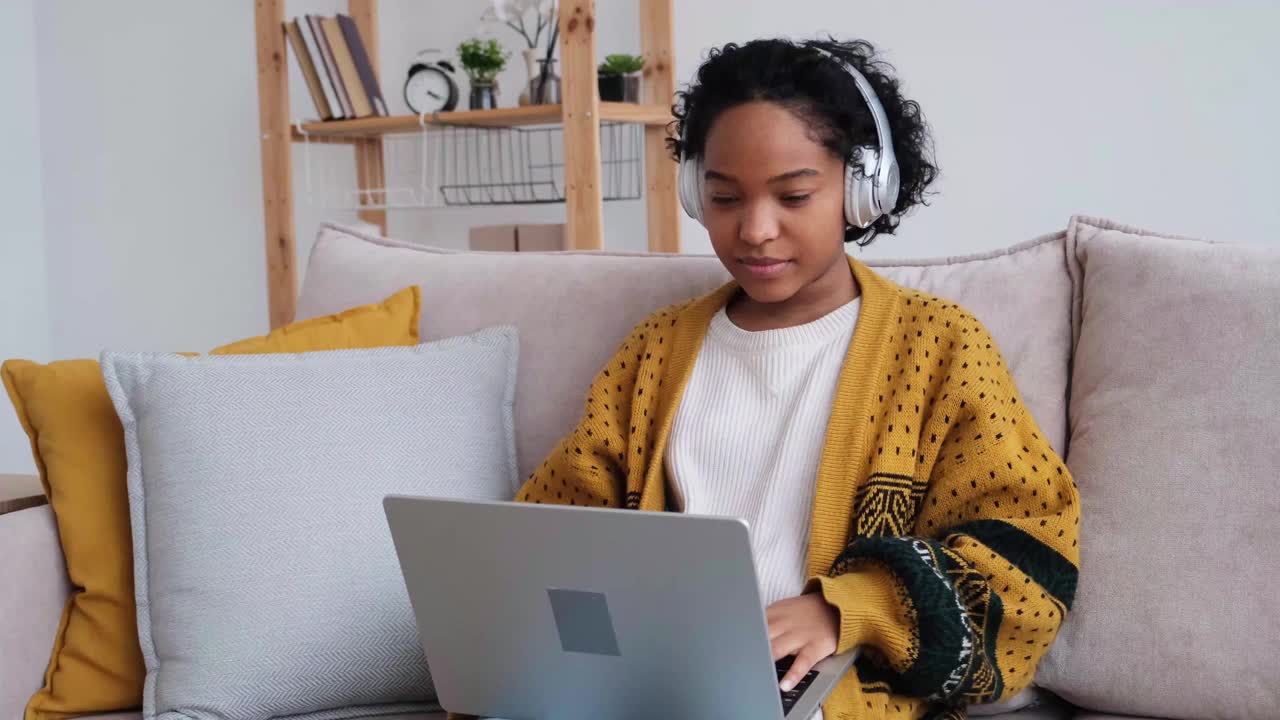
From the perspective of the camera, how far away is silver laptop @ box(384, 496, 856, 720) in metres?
0.90

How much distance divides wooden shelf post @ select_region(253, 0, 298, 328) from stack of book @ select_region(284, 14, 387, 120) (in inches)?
1.8

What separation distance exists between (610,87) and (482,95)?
0.30 meters

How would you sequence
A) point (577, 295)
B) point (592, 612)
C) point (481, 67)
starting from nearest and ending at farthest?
point (592, 612) < point (577, 295) < point (481, 67)

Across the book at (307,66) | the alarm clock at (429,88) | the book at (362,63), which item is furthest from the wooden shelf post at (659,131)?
the book at (307,66)

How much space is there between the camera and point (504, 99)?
359 centimetres

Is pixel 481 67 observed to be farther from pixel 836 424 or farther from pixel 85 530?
pixel 836 424

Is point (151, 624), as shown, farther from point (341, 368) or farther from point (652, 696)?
point (652, 696)

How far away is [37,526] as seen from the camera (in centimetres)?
140

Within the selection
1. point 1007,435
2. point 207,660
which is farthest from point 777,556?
point 207,660

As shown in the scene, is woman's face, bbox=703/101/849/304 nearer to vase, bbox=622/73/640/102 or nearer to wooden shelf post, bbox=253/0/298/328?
vase, bbox=622/73/640/102

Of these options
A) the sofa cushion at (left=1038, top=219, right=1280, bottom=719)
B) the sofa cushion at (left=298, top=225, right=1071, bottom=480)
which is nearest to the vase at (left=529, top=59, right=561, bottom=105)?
the sofa cushion at (left=298, top=225, right=1071, bottom=480)

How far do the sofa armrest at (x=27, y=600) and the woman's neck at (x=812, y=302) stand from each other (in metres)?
0.79

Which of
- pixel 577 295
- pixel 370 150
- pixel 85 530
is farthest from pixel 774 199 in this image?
pixel 370 150

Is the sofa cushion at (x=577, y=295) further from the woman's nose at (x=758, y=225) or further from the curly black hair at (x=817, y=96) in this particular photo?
the woman's nose at (x=758, y=225)
